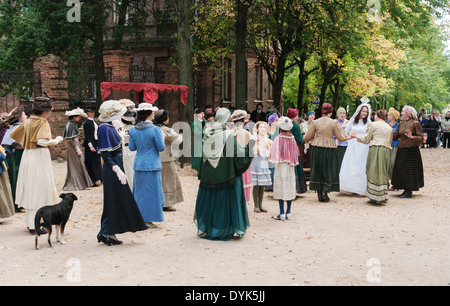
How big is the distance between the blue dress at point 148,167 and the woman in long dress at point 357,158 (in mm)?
5376

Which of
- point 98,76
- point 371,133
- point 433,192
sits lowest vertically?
point 433,192

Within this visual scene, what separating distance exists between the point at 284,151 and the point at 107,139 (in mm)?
3435

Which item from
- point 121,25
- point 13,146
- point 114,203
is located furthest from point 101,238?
point 121,25

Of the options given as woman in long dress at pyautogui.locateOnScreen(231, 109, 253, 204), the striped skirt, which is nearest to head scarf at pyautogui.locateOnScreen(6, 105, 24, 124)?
woman in long dress at pyautogui.locateOnScreen(231, 109, 253, 204)

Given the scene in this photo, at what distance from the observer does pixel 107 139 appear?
22.9 feet

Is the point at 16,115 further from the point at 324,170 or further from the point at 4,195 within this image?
the point at 324,170

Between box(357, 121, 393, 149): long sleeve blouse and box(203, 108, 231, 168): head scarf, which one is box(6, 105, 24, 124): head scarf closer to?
box(203, 108, 231, 168): head scarf

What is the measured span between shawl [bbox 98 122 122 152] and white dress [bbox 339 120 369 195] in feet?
20.7

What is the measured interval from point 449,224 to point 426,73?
111ft

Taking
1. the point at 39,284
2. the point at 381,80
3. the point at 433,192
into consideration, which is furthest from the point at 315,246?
the point at 381,80

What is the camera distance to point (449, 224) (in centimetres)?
870

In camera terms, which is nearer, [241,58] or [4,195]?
[4,195]

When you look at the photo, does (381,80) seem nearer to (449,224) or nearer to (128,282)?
(449,224)

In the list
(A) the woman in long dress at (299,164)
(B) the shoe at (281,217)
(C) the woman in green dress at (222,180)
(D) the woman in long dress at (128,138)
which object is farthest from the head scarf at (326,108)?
(D) the woman in long dress at (128,138)
